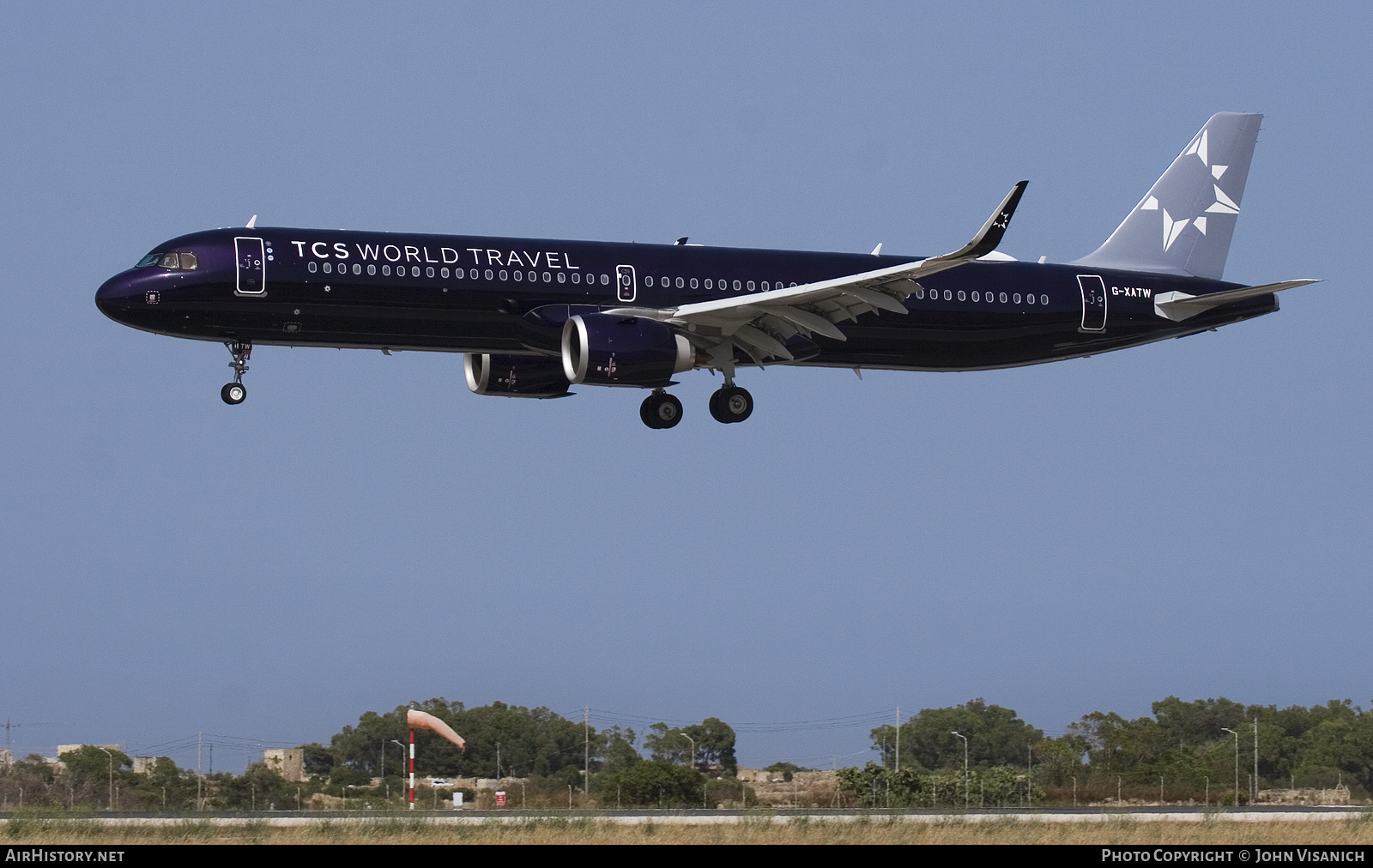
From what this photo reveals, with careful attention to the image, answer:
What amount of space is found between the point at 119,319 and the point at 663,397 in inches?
510

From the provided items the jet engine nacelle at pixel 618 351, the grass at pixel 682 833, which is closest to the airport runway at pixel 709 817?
the grass at pixel 682 833

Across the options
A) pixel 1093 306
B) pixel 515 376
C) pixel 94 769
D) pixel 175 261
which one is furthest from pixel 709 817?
pixel 94 769

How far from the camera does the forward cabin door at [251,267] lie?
41.1 metres

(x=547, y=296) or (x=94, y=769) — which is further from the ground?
(x=547, y=296)

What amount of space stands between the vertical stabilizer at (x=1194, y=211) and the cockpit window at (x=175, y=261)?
23.5 metres

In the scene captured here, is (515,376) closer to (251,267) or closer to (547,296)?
(547,296)

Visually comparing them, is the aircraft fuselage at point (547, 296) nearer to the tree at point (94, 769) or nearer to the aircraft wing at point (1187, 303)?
the aircraft wing at point (1187, 303)

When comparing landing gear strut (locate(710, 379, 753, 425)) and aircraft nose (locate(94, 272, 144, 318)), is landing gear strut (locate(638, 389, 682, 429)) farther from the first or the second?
aircraft nose (locate(94, 272, 144, 318))

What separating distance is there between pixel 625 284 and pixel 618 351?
2.57m

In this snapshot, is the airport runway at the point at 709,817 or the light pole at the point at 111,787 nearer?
the airport runway at the point at 709,817

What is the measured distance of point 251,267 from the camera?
135ft

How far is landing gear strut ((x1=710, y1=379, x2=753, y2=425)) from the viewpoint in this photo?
154ft

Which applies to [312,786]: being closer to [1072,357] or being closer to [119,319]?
[119,319]
